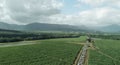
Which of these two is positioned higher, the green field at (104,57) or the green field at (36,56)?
the green field at (36,56)

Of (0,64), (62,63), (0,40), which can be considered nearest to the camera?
(0,64)

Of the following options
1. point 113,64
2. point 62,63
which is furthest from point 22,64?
point 113,64

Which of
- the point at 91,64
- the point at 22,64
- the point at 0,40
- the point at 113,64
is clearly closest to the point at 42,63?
the point at 22,64

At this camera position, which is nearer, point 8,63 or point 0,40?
point 8,63

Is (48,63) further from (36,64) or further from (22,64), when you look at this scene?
(22,64)

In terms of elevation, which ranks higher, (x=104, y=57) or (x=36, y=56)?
(x=36, y=56)

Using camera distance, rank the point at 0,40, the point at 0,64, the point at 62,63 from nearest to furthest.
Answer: the point at 0,64 → the point at 62,63 → the point at 0,40

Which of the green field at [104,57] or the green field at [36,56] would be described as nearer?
the green field at [36,56]

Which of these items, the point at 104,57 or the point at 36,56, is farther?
the point at 104,57

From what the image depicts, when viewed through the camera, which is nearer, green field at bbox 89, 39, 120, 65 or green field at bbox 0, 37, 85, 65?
green field at bbox 0, 37, 85, 65

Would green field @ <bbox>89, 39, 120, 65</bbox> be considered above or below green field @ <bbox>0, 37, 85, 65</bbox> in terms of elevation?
below
